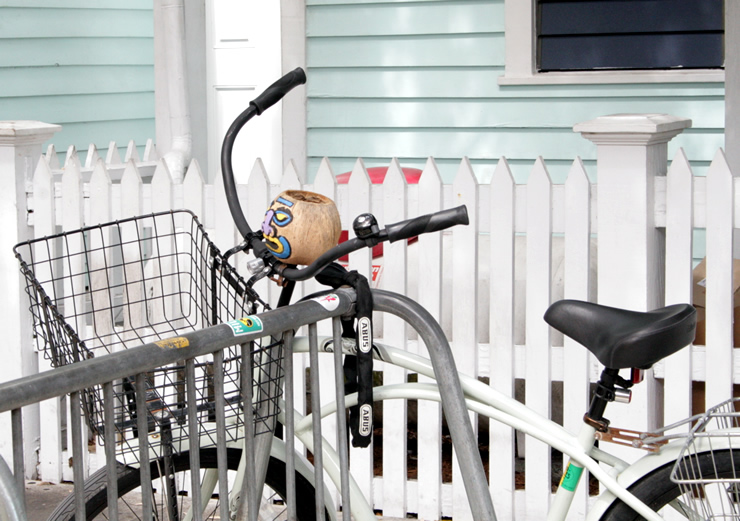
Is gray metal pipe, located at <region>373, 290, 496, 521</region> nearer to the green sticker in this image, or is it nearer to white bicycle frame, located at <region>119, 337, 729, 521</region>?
white bicycle frame, located at <region>119, 337, 729, 521</region>

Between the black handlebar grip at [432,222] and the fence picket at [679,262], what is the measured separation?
5.67 ft

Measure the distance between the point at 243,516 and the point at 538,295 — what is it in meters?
1.66

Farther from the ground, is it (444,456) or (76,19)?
(76,19)

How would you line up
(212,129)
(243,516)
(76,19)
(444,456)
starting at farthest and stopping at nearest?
(76,19) < (212,129) < (444,456) < (243,516)

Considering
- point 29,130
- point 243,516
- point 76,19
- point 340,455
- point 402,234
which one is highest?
point 76,19

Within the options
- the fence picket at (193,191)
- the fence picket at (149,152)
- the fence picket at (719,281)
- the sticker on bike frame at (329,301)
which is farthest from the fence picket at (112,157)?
the sticker on bike frame at (329,301)

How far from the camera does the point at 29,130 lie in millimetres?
3809

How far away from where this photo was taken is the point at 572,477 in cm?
203

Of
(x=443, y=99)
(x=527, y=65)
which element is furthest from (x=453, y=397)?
(x=443, y=99)

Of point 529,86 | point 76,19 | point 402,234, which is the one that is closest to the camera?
point 402,234

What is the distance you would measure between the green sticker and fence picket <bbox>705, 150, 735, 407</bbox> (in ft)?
4.71

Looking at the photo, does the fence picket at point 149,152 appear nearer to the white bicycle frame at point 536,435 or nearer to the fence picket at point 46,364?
the fence picket at point 46,364

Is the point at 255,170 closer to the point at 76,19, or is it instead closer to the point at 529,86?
the point at 529,86

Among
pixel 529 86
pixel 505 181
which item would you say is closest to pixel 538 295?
pixel 505 181
